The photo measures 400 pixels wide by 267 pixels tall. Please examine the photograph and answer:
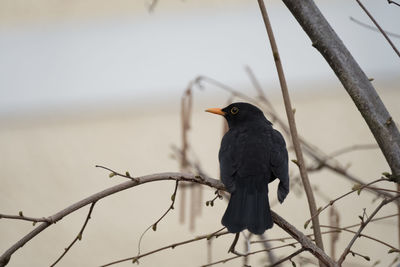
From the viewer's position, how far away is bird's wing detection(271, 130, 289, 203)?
213 centimetres

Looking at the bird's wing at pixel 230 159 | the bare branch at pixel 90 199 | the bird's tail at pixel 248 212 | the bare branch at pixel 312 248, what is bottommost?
the bare branch at pixel 312 248

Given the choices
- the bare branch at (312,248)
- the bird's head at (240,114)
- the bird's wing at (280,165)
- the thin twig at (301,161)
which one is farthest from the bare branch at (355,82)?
the bird's head at (240,114)

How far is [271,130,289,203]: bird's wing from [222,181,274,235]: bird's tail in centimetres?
8

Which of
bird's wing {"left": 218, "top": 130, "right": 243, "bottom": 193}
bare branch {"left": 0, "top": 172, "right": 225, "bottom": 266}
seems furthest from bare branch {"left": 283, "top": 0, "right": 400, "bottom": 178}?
bird's wing {"left": 218, "top": 130, "right": 243, "bottom": 193}

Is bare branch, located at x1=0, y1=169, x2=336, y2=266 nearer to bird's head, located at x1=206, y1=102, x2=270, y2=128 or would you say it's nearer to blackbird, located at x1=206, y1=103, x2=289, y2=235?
blackbird, located at x1=206, y1=103, x2=289, y2=235

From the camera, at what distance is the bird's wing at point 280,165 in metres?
2.13

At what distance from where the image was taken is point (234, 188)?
2.14 meters

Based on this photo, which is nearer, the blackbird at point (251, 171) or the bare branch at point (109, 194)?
the bare branch at point (109, 194)

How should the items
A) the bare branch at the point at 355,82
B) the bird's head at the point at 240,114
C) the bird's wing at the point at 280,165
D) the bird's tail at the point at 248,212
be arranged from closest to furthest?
the bare branch at the point at 355,82
the bird's tail at the point at 248,212
the bird's wing at the point at 280,165
the bird's head at the point at 240,114

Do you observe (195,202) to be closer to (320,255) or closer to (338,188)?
(320,255)

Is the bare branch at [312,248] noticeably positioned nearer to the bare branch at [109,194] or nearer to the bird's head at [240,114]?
the bare branch at [109,194]

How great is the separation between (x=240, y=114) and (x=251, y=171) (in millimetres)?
627

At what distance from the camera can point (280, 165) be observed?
2232 millimetres

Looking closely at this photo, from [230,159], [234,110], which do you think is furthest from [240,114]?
[230,159]
